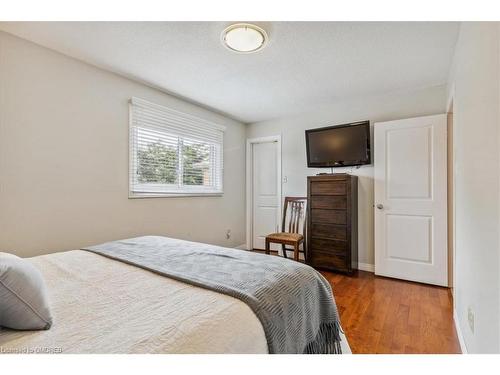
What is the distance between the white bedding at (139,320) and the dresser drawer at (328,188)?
96.2 inches

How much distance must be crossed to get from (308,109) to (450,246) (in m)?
2.40

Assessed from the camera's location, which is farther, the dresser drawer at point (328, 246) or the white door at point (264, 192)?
the white door at point (264, 192)

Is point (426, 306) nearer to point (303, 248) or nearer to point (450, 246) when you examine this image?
point (450, 246)

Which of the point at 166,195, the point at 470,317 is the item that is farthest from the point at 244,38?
the point at 470,317

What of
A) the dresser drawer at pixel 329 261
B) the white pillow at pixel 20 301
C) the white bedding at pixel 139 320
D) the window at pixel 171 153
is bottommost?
the dresser drawer at pixel 329 261

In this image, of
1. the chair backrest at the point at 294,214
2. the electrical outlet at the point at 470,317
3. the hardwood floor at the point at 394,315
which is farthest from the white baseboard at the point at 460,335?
the chair backrest at the point at 294,214

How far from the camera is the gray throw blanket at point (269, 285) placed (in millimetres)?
1007

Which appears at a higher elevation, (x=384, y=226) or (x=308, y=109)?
(x=308, y=109)

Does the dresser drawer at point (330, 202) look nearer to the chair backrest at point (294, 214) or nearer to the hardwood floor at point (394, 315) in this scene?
the chair backrest at point (294, 214)

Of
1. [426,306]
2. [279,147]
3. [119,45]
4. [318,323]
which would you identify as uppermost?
[119,45]

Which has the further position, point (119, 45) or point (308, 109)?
point (308, 109)

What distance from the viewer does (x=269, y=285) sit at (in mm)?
1115
